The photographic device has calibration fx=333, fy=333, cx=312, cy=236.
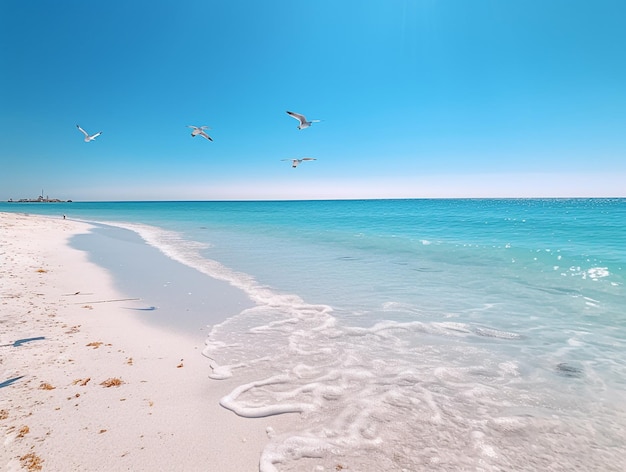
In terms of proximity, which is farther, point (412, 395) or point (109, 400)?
point (412, 395)

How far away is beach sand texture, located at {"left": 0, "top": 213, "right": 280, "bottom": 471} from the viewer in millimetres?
3289

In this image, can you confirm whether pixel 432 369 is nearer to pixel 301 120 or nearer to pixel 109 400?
pixel 109 400

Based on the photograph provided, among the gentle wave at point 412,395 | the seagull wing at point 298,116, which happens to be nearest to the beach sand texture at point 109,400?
the gentle wave at point 412,395

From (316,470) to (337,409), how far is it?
105 cm

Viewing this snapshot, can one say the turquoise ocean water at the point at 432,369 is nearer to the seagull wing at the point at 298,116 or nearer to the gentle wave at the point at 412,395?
the gentle wave at the point at 412,395

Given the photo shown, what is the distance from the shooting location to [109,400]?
4.16m

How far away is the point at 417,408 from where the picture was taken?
4328mm

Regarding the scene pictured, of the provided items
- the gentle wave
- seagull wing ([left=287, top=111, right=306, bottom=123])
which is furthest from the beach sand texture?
seagull wing ([left=287, top=111, right=306, bottom=123])

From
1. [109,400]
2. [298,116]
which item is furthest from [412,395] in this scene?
[298,116]

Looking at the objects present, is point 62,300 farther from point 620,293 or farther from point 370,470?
point 620,293

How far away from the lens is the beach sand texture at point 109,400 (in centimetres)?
329

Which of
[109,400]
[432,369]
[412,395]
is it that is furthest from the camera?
[432,369]

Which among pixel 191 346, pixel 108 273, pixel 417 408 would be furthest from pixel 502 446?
pixel 108 273

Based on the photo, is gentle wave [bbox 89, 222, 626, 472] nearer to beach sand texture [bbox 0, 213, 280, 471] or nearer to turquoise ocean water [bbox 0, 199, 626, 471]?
turquoise ocean water [bbox 0, 199, 626, 471]
